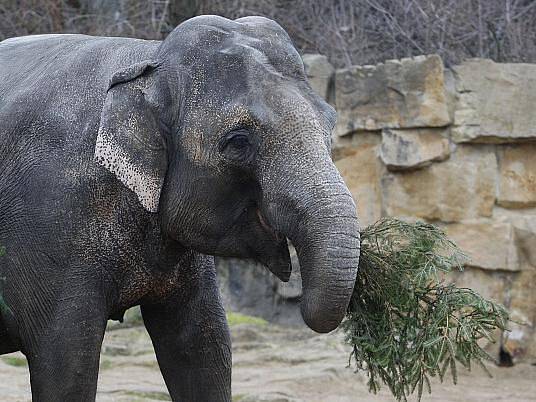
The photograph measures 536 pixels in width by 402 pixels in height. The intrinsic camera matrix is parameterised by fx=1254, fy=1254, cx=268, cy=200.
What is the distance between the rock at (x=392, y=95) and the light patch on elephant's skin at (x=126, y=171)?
440cm

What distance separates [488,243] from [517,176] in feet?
1.52

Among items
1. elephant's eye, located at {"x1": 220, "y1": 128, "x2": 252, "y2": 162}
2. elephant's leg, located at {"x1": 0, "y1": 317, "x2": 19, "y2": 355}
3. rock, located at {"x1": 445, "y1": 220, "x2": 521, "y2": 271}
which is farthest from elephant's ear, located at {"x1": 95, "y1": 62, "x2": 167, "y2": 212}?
rock, located at {"x1": 445, "y1": 220, "x2": 521, "y2": 271}

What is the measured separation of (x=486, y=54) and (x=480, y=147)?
1.39 m

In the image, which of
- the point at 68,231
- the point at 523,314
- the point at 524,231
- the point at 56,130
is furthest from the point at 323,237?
the point at 523,314

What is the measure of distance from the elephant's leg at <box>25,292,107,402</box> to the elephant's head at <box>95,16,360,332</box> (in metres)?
0.35

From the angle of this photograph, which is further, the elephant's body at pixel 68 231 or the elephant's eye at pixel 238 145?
the elephant's body at pixel 68 231

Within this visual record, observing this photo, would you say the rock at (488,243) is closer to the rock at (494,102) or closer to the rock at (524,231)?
the rock at (524,231)

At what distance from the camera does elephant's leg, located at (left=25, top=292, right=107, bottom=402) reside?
3.92 meters

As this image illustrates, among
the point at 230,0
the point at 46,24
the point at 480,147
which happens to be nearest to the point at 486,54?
the point at 480,147

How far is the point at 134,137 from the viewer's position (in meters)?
3.83

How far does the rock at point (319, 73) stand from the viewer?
838 centimetres

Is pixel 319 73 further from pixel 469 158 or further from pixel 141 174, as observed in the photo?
pixel 141 174

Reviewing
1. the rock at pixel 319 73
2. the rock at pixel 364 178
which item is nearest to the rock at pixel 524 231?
the rock at pixel 364 178

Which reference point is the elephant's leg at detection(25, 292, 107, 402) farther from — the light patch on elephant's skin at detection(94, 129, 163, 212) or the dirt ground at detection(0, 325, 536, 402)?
the dirt ground at detection(0, 325, 536, 402)
